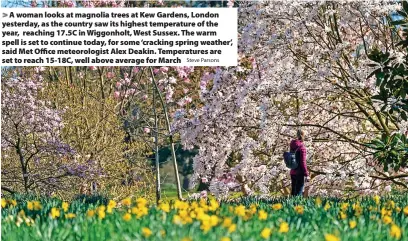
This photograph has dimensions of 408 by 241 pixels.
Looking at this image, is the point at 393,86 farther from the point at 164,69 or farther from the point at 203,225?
the point at 164,69

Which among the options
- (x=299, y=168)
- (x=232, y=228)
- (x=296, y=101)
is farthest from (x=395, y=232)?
(x=296, y=101)

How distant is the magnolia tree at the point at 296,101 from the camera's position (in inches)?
417

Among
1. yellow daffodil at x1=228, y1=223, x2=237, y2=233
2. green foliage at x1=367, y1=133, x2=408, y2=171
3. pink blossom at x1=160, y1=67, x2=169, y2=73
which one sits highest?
pink blossom at x1=160, y1=67, x2=169, y2=73

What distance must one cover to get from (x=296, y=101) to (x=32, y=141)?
560cm

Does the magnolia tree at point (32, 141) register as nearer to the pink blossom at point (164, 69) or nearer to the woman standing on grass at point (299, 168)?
the pink blossom at point (164, 69)

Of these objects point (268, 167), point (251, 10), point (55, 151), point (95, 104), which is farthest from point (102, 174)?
point (251, 10)

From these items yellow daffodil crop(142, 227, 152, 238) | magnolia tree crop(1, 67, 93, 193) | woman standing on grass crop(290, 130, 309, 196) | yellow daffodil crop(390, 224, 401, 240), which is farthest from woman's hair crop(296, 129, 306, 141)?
yellow daffodil crop(142, 227, 152, 238)

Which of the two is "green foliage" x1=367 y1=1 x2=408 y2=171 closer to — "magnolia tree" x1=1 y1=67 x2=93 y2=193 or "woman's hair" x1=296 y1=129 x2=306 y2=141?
"woman's hair" x1=296 y1=129 x2=306 y2=141

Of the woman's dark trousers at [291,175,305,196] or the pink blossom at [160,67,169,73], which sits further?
the pink blossom at [160,67,169,73]

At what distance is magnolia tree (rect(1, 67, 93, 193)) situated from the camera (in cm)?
1375

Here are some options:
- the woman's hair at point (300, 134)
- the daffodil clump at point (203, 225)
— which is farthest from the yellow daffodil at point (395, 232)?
the woman's hair at point (300, 134)

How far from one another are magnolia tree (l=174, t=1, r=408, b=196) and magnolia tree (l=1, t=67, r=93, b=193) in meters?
2.99
